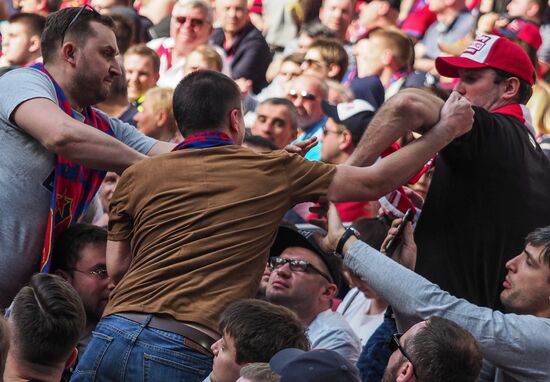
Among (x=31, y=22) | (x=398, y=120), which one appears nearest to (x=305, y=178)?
(x=398, y=120)

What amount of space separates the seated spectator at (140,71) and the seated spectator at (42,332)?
576cm

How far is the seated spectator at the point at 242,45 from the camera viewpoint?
441 inches

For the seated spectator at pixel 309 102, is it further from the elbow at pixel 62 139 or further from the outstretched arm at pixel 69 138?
the elbow at pixel 62 139

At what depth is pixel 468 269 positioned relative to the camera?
16.9 feet

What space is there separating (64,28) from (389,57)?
5.32 m

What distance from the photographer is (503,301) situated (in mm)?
4770

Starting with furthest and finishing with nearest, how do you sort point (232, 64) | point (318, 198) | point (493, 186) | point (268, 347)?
point (232, 64), point (493, 186), point (318, 198), point (268, 347)

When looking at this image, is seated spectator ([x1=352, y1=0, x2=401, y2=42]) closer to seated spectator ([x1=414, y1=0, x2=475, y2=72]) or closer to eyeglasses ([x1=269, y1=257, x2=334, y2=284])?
seated spectator ([x1=414, y1=0, x2=475, y2=72])

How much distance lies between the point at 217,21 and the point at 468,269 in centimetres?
747

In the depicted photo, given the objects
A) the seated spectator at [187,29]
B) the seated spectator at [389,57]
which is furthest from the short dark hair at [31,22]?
the seated spectator at [389,57]

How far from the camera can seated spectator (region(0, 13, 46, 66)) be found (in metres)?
10.3

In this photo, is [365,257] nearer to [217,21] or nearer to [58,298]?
[58,298]

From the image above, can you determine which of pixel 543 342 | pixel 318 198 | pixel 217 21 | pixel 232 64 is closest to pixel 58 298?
pixel 318 198

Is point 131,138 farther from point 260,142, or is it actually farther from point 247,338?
point 260,142
